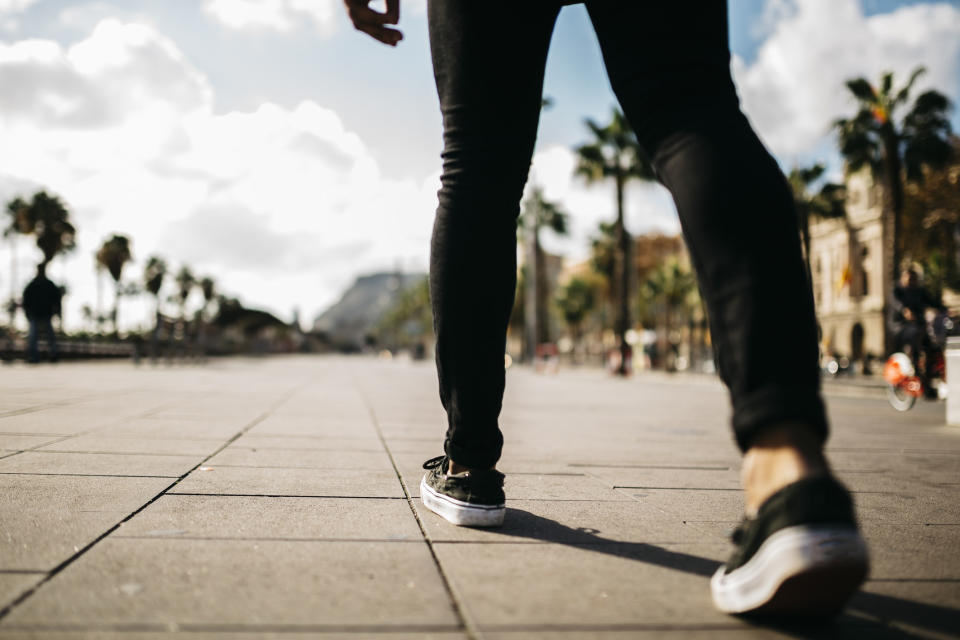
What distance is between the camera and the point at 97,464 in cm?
268

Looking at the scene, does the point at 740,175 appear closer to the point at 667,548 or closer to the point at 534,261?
the point at 667,548

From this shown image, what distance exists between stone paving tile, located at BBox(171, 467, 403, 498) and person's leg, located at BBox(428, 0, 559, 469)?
0.56m

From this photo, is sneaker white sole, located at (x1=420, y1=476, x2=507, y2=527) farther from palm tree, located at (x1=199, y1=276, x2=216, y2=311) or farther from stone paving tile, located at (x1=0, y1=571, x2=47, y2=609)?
palm tree, located at (x1=199, y1=276, x2=216, y2=311)

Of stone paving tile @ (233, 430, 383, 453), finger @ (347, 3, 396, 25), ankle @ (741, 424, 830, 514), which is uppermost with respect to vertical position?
finger @ (347, 3, 396, 25)

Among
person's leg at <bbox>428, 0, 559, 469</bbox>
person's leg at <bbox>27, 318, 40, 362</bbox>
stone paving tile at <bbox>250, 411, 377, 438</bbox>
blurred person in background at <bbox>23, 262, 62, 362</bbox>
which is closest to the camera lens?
person's leg at <bbox>428, 0, 559, 469</bbox>

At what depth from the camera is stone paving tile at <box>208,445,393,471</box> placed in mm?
2906

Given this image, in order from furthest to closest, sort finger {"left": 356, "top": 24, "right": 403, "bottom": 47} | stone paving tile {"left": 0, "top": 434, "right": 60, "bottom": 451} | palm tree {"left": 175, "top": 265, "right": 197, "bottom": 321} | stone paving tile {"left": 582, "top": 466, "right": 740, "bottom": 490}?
1. palm tree {"left": 175, "top": 265, "right": 197, "bottom": 321}
2. stone paving tile {"left": 0, "top": 434, "right": 60, "bottom": 451}
3. stone paving tile {"left": 582, "top": 466, "right": 740, "bottom": 490}
4. finger {"left": 356, "top": 24, "right": 403, "bottom": 47}

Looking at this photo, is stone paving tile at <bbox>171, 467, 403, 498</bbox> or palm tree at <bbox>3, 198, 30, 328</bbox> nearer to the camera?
stone paving tile at <bbox>171, 467, 403, 498</bbox>

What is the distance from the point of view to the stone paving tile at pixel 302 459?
9.53ft

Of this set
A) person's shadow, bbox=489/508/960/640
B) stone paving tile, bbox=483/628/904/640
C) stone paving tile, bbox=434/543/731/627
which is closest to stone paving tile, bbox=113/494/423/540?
stone paving tile, bbox=434/543/731/627

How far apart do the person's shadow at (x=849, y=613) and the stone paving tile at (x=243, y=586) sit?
1.44 feet

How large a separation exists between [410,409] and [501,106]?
16.7 ft

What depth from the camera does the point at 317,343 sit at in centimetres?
14588

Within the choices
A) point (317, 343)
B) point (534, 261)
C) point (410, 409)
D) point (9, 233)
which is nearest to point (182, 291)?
point (9, 233)
